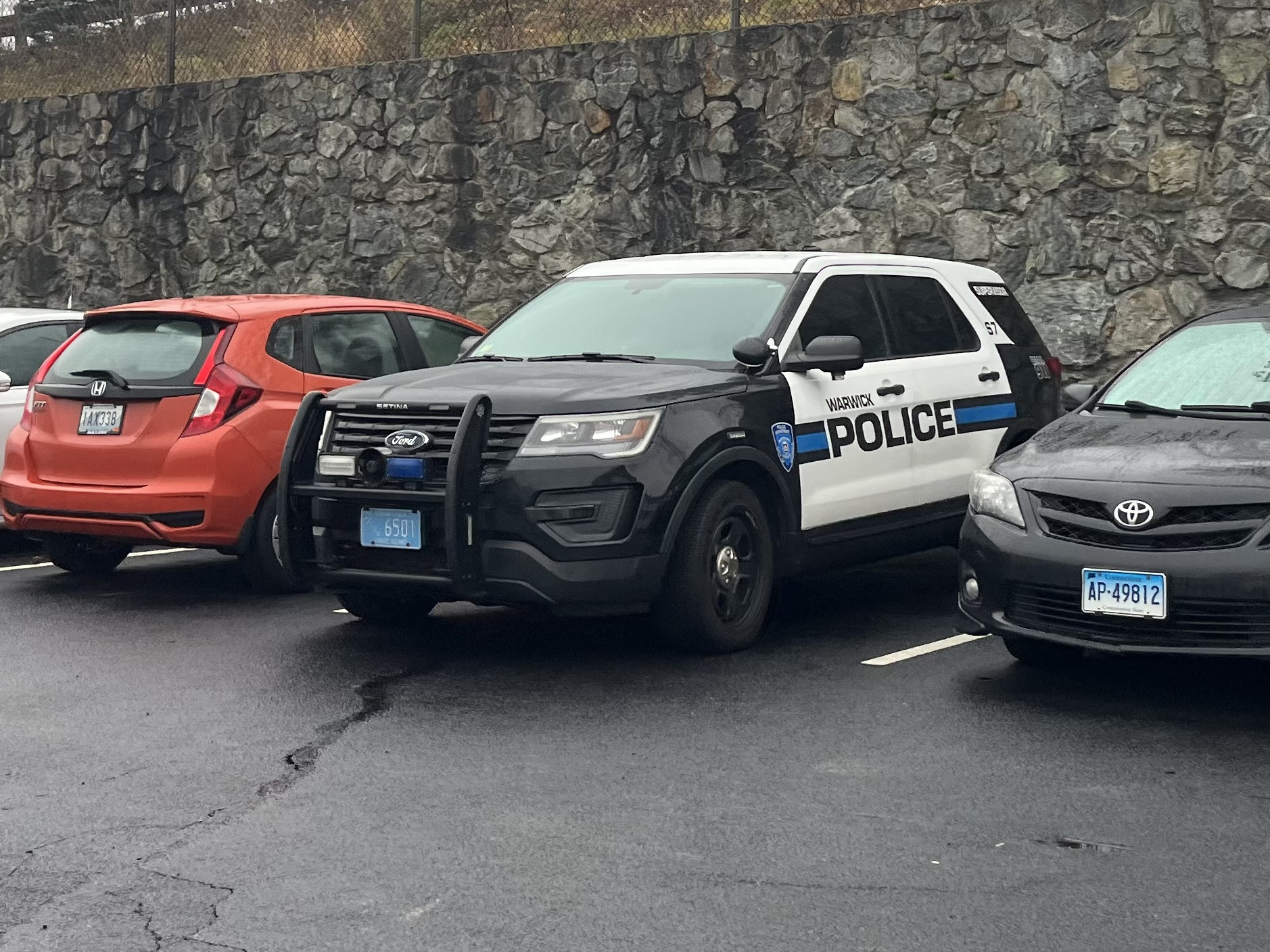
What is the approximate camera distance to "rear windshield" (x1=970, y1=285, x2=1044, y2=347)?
950 cm

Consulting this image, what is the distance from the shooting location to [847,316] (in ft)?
27.4

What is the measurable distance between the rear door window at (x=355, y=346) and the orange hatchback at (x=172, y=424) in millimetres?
12

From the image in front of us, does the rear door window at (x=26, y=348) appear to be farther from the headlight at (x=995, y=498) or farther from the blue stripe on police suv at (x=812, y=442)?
the headlight at (x=995, y=498)

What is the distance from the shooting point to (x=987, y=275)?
9727mm

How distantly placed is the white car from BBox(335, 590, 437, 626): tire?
10.2 ft

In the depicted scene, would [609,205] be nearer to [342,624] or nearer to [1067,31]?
[1067,31]

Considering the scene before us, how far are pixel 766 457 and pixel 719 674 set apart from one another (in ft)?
3.47

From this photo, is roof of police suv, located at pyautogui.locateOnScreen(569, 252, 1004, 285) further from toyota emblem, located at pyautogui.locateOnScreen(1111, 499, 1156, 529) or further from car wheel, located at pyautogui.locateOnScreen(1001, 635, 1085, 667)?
toyota emblem, located at pyautogui.locateOnScreen(1111, 499, 1156, 529)

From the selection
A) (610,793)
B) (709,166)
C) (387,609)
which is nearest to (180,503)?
(387,609)

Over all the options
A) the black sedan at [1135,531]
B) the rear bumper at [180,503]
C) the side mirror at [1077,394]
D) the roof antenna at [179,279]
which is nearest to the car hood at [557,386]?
the black sedan at [1135,531]

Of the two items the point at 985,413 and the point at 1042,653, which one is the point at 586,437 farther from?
the point at 985,413

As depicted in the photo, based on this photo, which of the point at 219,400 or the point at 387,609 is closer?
the point at 387,609

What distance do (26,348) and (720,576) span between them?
546 centimetres

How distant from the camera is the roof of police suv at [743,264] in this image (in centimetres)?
832
